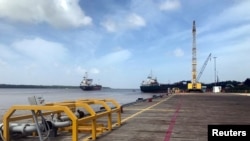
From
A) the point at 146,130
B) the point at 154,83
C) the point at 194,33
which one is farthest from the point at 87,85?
the point at 146,130

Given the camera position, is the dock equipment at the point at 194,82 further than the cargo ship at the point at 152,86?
No

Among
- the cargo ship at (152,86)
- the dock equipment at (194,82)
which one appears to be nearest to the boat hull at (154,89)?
the cargo ship at (152,86)

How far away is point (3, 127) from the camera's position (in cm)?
904

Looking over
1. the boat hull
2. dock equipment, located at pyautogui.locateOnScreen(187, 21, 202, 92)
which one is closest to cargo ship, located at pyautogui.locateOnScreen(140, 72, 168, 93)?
the boat hull

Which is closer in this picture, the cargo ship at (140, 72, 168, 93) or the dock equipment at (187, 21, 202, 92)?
the dock equipment at (187, 21, 202, 92)

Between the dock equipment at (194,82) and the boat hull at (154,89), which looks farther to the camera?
the boat hull at (154,89)

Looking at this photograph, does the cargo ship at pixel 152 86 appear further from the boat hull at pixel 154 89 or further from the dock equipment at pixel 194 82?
the dock equipment at pixel 194 82

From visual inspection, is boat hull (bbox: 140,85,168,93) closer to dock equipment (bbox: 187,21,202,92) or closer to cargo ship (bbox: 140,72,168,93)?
cargo ship (bbox: 140,72,168,93)

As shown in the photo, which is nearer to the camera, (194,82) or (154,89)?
(194,82)

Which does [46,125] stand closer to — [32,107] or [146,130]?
[32,107]

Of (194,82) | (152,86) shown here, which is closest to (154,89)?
(152,86)

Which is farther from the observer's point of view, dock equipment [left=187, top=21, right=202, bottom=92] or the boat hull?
the boat hull

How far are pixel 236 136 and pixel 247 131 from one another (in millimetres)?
766

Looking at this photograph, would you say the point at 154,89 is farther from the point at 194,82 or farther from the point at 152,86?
the point at 194,82
